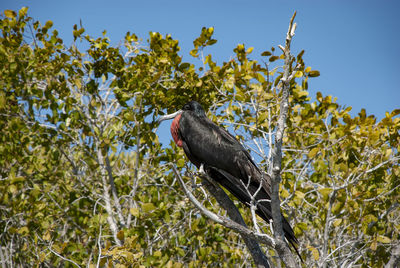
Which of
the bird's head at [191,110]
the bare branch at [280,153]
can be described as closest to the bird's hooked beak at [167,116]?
the bird's head at [191,110]

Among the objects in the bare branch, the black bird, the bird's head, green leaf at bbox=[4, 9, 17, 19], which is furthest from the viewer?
green leaf at bbox=[4, 9, 17, 19]

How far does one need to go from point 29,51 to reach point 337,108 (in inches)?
118

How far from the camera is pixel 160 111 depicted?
11.9 ft

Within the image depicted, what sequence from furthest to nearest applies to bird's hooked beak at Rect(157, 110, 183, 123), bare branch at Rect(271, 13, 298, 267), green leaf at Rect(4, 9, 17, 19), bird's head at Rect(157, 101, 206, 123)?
green leaf at Rect(4, 9, 17, 19) → bird's hooked beak at Rect(157, 110, 183, 123) → bird's head at Rect(157, 101, 206, 123) → bare branch at Rect(271, 13, 298, 267)

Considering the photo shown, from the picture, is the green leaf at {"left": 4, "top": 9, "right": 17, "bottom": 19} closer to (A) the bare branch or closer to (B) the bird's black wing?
(B) the bird's black wing

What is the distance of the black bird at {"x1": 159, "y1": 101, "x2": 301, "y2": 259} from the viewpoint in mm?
2852

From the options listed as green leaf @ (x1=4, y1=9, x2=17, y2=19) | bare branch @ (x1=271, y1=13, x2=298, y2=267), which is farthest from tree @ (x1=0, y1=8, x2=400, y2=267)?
bare branch @ (x1=271, y1=13, x2=298, y2=267)

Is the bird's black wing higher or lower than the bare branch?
higher

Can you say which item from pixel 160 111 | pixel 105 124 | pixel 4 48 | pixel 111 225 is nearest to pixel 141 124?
pixel 160 111

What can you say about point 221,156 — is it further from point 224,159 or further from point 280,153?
point 280,153

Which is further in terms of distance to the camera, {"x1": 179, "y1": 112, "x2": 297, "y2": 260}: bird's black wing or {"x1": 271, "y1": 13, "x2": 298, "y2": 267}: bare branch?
{"x1": 179, "y1": 112, "x2": 297, "y2": 260}: bird's black wing

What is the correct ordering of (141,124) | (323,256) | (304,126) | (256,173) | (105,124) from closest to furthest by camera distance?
1. (256,173)
2. (323,256)
3. (141,124)
4. (304,126)
5. (105,124)

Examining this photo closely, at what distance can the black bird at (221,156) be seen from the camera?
9.36 ft

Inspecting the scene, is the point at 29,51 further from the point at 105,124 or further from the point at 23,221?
the point at 23,221
